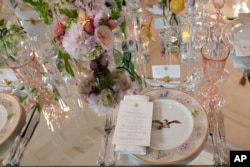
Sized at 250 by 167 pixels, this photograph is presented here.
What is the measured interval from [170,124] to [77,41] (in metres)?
0.35

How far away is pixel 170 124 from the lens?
35.4 inches

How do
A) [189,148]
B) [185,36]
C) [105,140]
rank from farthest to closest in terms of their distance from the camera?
[185,36] → [105,140] → [189,148]

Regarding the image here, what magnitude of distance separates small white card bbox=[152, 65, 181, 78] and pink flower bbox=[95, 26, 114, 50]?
0.27 meters

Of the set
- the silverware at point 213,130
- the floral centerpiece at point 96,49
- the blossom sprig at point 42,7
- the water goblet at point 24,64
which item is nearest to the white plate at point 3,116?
the water goblet at point 24,64

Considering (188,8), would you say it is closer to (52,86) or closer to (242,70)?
(242,70)

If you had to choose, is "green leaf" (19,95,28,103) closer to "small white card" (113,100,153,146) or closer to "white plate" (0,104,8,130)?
"white plate" (0,104,8,130)

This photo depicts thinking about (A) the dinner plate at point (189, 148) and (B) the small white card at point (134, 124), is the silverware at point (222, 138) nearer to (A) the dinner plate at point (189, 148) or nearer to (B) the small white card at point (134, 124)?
(A) the dinner plate at point (189, 148)

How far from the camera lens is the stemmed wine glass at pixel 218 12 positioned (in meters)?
1.22

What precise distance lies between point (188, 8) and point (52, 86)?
0.62m

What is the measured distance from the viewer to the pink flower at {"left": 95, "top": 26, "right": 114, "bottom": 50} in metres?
0.86

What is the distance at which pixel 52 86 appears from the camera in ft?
3.76

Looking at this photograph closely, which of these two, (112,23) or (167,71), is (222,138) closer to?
(167,71)

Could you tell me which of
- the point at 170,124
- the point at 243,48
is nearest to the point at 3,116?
the point at 170,124

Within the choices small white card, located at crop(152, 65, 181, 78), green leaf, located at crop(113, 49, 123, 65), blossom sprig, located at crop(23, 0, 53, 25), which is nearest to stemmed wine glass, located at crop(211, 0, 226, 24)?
small white card, located at crop(152, 65, 181, 78)
